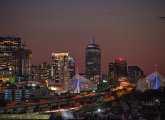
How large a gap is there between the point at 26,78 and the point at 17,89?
21.0 meters

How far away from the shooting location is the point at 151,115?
54250mm

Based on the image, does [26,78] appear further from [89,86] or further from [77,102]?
[77,102]

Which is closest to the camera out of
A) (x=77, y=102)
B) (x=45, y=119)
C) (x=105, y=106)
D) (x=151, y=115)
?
(x=45, y=119)

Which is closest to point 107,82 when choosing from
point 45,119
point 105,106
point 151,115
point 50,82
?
point 50,82

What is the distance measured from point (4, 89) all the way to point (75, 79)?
21705mm

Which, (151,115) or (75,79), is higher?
(75,79)

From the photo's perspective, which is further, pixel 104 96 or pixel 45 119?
pixel 104 96

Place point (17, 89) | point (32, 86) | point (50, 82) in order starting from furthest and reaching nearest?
point (50, 82) < point (32, 86) < point (17, 89)

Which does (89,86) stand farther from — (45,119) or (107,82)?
(45,119)

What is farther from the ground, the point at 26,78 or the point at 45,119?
the point at 26,78

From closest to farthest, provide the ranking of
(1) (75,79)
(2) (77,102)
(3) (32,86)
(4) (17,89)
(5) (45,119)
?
(5) (45,119)
(2) (77,102)
(4) (17,89)
(3) (32,86)
(1) (75,79)

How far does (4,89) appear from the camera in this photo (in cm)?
9894

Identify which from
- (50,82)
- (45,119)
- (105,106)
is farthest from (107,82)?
(45,119)

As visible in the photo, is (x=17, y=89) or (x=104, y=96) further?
(x=17, y=89)
